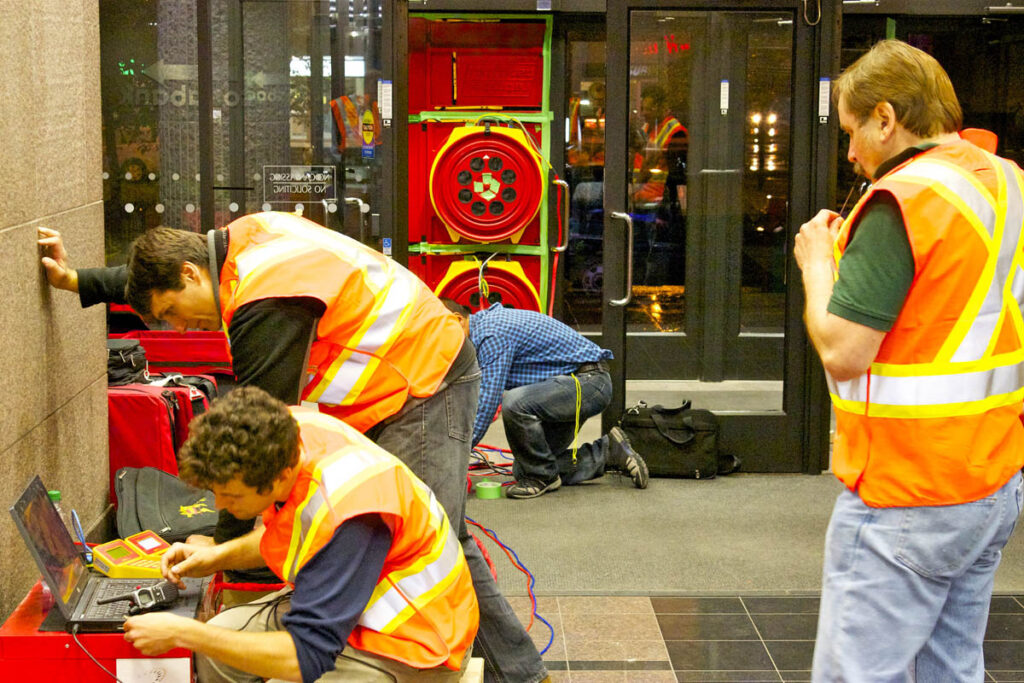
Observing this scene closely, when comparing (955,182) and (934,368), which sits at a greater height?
(955,182)

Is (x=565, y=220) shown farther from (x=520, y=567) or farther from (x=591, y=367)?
(x=520, y=567)

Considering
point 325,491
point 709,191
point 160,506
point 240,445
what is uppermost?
point 709,191

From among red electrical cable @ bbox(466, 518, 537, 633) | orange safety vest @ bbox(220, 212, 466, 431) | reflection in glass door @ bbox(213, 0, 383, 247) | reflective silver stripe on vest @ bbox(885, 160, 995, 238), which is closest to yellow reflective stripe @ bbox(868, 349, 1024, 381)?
reflective silver stripe on vest @ bbox(885, 160, 995, 238)

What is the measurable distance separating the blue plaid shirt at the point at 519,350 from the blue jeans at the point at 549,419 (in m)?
0.06

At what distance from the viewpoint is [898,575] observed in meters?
2.24

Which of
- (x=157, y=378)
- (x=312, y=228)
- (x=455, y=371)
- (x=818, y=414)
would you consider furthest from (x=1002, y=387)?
(x=818, y=414)

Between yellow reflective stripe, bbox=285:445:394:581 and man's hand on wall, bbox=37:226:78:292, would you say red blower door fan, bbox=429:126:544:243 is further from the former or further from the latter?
yellow reflective stripe, bbox=285:445:394:581

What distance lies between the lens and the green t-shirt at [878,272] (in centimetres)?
216

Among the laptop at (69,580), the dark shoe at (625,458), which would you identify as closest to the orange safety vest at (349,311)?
the laptop at (69,580)

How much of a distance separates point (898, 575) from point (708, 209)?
4.77 metres

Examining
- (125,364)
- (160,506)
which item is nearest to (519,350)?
(125,364)

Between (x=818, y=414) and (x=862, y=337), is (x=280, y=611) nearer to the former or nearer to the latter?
(x=862, y=337)

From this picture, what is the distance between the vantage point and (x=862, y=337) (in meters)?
2.18

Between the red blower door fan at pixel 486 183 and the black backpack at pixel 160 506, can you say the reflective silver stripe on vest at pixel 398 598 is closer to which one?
the black backpack at pixel 160 506
